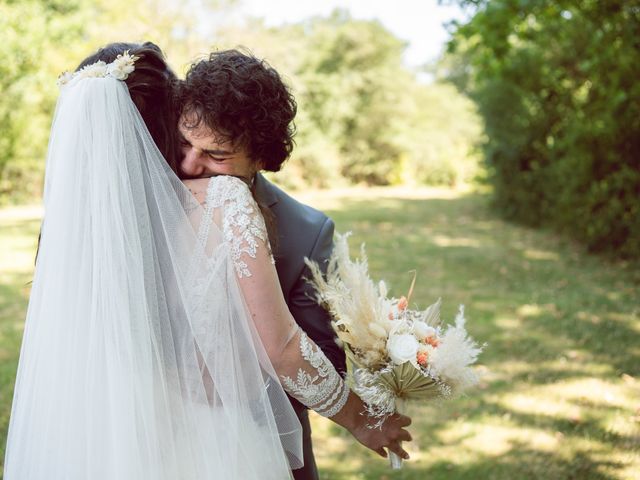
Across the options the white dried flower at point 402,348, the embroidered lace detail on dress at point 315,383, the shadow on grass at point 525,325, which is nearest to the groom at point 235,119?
the embroidered lace detail on dress at point 315,383

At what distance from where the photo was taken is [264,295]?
66.9 inches

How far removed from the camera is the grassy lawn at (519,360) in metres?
3.86

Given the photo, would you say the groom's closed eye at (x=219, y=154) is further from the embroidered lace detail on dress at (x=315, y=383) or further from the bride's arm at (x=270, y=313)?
the embroidered lace detail on dress at (x=315, y=383)

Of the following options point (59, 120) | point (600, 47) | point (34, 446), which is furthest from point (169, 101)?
point (600, 47)

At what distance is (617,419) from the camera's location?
425cm

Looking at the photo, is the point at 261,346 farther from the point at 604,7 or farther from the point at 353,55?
the point at 353,55

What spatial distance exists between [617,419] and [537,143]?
32.0ft

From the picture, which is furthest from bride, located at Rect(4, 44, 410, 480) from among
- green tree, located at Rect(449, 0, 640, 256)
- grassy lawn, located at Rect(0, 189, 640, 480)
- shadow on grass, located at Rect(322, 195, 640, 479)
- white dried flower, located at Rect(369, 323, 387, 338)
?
green tree, located at Rect(449, 0, 640, 256)

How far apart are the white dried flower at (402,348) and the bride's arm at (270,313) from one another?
0.70ft

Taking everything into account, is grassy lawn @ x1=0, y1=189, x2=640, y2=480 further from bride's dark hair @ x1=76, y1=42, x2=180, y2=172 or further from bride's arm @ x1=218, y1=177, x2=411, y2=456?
bride's dark hair @ x1=76, y1=42, x2=180, y2=172

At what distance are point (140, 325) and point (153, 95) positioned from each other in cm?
76

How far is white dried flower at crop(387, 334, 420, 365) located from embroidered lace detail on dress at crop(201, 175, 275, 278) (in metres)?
0.61

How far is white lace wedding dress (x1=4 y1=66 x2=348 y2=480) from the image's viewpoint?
5.44 feet

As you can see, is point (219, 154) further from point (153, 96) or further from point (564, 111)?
point (564, 111)
